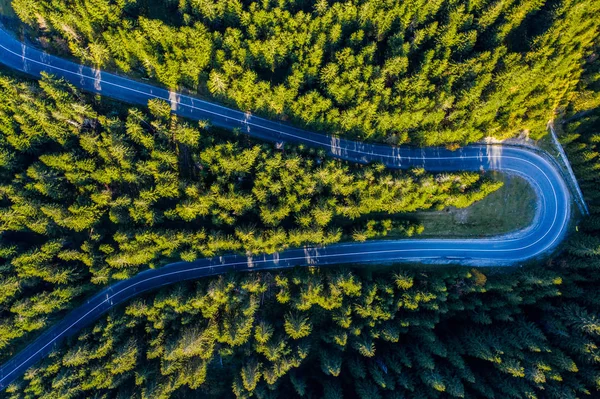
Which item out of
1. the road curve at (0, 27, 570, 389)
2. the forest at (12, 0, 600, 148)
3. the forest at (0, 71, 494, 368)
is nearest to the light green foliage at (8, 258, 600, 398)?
the road curve at (0, 27, 570, 389)

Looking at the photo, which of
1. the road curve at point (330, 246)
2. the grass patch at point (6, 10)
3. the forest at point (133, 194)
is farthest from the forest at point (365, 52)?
the forest at point (133, 194)

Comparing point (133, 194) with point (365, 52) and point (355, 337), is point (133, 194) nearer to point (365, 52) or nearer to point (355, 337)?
point (365, 52)

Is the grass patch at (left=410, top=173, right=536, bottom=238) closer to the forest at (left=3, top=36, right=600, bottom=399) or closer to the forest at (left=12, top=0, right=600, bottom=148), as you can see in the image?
the forest at (left=3, top=36, right=600, bottom=399)

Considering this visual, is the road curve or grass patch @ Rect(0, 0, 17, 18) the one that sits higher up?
grass patch @ Rect(0, 0, 17, 18)

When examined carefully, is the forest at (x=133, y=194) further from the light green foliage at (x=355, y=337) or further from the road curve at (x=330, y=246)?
the light green foliage at (x=355, y=337)

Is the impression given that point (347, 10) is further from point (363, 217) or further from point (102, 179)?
point (102, 179)
